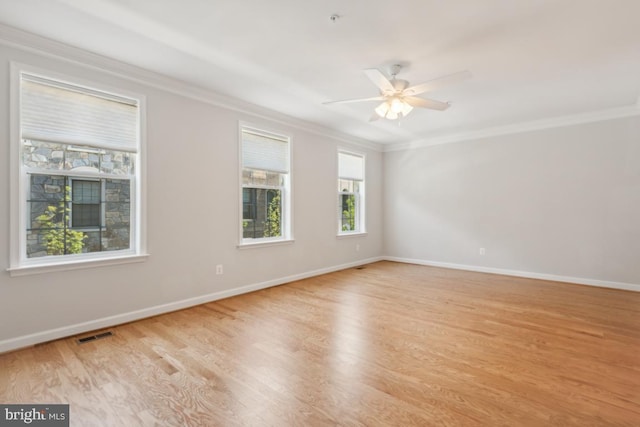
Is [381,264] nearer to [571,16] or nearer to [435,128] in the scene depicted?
[435,128]

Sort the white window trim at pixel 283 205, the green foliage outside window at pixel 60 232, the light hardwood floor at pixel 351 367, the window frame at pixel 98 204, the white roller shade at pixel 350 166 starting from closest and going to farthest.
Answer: the light hardwood floor at pixel 351 367 → the green foliage outside window at pixel 60 232 → the window frame at pixel 98 204 → the white window trim at pixel 283 205 → the white roller shade at pixel 350 166

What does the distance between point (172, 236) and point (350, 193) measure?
369cm

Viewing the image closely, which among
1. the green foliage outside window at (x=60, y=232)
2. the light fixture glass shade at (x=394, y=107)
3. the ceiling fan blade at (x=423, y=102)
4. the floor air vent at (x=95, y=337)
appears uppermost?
the ceiling fan blade at (x=423, y=102)

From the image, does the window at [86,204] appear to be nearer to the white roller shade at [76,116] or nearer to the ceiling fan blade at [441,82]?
the white roller shade at [76,116]

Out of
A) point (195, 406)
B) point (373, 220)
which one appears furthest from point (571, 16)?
point (373, 220)

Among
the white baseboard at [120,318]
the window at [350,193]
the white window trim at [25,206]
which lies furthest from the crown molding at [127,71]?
the white baseboard at [120,318]

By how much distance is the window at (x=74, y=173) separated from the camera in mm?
2711

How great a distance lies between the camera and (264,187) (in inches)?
184

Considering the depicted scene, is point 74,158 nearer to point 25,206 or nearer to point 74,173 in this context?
point 74,173

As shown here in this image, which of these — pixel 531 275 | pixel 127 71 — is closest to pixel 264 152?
pixel 127 71

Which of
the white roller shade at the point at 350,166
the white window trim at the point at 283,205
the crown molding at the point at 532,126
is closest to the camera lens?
the white window trim at the point at 283,205

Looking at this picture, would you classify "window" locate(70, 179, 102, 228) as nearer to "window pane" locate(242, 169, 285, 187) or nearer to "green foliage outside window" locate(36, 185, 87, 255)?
"green foliage outside window" locate(36, 185, 87, 255)

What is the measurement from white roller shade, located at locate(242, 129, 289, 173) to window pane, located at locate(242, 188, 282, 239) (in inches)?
14.1

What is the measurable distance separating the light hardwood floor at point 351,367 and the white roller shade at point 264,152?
1.97 m
